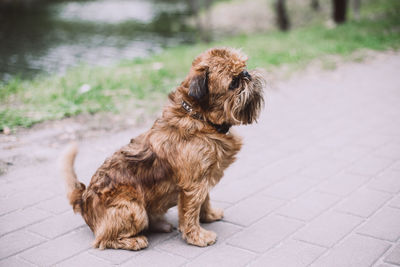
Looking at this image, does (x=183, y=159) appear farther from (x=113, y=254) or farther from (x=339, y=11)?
(x=339, y=11)

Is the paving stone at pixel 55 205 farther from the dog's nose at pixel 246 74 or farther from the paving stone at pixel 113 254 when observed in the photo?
the dog's nose at pixel 246 74

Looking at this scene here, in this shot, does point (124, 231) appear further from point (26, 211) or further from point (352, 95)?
point (352, 95)

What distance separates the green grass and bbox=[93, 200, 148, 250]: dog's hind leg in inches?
144

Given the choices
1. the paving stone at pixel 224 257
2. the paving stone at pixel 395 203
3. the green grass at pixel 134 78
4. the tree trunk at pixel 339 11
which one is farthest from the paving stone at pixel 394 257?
the tree trunk at pixel 339 11

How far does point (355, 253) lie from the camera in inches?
140

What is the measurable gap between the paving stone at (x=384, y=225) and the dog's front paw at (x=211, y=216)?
4.44 ft

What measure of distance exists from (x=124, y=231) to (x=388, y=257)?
7.41 feet

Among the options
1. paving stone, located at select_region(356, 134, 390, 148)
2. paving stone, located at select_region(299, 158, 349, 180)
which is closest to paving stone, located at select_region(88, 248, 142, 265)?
paving stone, located at select_region(299, 158, 349, 180)

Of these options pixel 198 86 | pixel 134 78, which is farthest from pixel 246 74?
pixel 134 78

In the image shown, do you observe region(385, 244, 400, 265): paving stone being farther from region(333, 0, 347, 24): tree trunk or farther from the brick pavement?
region(333, 0, 347, 24): tree trunk

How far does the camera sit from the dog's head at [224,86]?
3.53m

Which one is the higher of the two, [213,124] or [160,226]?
[213,124]

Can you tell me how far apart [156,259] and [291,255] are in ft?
3.82

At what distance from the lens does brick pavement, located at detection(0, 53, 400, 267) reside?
11.9ft
